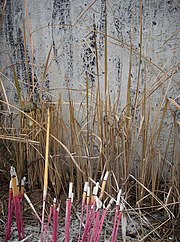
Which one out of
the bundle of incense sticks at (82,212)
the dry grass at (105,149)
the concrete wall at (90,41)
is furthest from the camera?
the concrete wall at (90,41)

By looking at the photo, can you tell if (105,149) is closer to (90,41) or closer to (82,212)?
(82,212)

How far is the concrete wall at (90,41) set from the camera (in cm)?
157

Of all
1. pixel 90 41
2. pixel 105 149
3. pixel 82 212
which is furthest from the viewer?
pixel 90 41

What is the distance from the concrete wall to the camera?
1570 mm

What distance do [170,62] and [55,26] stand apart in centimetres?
52

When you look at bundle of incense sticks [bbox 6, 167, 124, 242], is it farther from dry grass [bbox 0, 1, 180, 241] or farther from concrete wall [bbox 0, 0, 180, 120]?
concrete wall [bbox 0, 0, 180, 120]

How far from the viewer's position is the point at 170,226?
137cm

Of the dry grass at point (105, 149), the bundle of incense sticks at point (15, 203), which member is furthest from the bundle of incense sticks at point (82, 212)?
the dry grass at point (105, 149)

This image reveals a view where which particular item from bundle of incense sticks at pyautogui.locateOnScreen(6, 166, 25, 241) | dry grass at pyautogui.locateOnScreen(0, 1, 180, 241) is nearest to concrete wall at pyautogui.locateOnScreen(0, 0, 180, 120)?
dry grass at pyautogui.locateOnScreen(0, 1, 180, 241)

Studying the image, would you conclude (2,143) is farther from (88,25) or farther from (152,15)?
(152,15)

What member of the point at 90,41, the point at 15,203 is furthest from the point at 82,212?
the point at 90,41

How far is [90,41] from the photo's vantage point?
1.69 meters

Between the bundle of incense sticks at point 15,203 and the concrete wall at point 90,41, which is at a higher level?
the concrete wall at point 90,41

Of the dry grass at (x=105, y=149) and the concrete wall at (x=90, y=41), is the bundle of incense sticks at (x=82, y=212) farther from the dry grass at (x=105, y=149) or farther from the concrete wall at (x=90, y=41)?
the concrete wall at (x=90, y=41)
